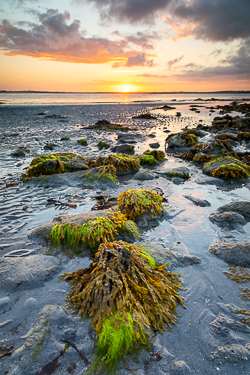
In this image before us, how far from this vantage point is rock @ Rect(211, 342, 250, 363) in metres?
1.75

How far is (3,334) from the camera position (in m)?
1.95

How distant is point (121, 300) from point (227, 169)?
584cm

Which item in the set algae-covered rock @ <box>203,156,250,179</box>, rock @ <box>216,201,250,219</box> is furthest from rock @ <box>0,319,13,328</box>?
algae-covered rock @ <box>203,156,250,179</box>

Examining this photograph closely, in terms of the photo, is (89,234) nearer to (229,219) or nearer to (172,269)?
(172,269)

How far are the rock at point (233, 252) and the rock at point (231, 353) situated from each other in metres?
1.23

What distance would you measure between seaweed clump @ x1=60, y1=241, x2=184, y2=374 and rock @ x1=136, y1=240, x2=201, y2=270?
9.3 inches

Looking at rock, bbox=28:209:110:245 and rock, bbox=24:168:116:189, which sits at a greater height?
rock, bbox=28:209:110:245

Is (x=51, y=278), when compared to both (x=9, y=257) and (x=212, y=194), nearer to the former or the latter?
(x=9, y=257)

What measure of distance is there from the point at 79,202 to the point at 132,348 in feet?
11.5

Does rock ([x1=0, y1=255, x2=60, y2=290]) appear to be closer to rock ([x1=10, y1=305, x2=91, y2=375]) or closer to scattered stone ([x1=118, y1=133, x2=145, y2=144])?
rock ([x1=10, y1=305, x2=91, y2=375])

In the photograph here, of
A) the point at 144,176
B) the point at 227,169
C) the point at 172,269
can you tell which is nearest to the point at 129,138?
the point at 144,176

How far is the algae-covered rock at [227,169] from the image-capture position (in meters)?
6.37

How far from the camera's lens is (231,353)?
5.89ft

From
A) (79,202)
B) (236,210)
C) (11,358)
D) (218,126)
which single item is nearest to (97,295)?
(11,358)
